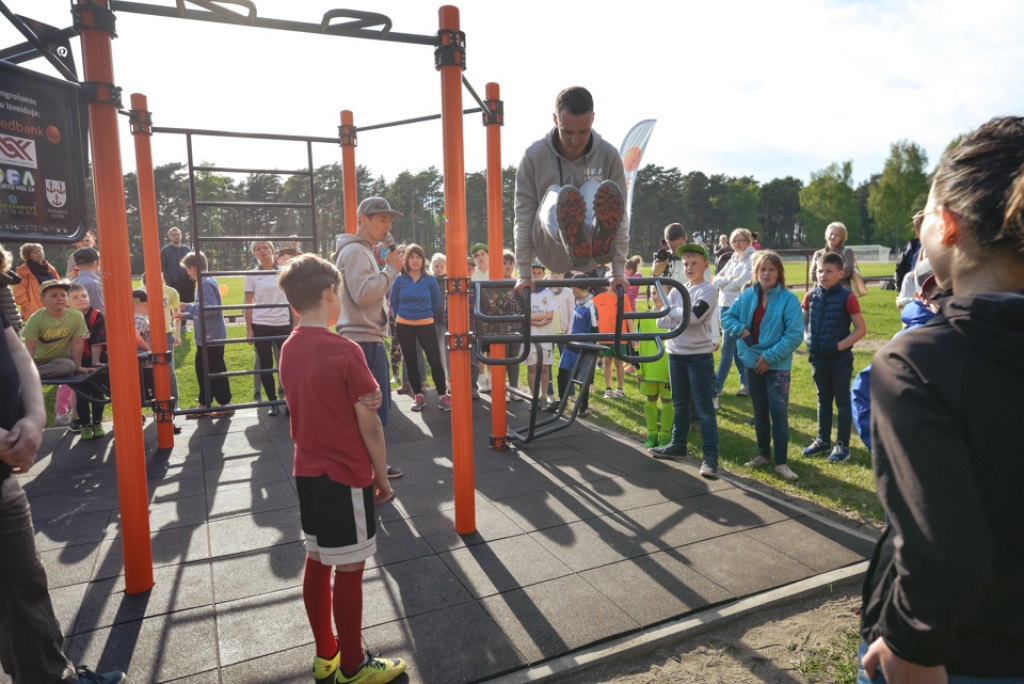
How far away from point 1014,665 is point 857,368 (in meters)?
8.15

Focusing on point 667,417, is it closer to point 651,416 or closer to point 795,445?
point 651,416

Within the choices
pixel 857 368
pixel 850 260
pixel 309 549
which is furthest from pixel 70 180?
pixel 857 368

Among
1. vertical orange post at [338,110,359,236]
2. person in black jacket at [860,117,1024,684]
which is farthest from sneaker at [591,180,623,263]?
vertical orange post at [338,110,359,236]

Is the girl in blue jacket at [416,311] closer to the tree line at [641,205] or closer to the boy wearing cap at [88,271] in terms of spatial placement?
the boy wearing cap at [88,271]

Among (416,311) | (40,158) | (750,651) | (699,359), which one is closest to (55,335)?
(416,311)

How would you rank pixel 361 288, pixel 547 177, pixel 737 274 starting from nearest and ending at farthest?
pixel 547 177
pixel 361 288
pixel 737 274

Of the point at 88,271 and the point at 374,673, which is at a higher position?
the point at 88,271

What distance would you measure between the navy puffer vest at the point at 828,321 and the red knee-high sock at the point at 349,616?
4157 millimetres

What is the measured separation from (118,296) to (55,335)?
11.0ft

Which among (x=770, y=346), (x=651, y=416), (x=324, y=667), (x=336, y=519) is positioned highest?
(x=770, y=346)

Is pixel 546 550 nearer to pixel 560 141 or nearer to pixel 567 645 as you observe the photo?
pixel 567 645

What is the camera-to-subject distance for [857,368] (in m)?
8.22

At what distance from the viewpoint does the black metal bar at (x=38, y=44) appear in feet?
8.05

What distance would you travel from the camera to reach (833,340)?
4879mm
